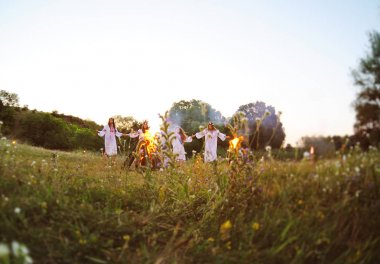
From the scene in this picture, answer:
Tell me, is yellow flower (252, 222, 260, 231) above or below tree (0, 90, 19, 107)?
below

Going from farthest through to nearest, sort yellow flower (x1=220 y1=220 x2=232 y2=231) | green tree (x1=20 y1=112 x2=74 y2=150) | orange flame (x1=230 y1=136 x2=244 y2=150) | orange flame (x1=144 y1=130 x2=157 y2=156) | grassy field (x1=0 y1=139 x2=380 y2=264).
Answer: green tree (x1=20 y1=112 x2=74 y2=150) → orange flame (x1=144 y1=130 x2=157 y2=156) → orange flame (x1=230 y1=136 x2=244 y2=150) → yellow flower (x1=220 y1=220 x2=232 y2=231) → grassy field (x1=0 y1=139 x2=380 y2=264)

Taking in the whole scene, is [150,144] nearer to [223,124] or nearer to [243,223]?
[243,223]

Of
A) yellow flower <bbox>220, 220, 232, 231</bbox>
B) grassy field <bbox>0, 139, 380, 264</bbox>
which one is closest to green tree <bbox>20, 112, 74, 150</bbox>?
grassy field <bbox>0, 139, 380, 264</bbox>

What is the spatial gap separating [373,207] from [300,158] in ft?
2.75

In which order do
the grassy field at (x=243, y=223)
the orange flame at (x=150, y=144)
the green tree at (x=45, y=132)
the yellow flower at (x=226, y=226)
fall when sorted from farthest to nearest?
the green tree at (x=45, y=132) < the orange flame at (x=150, y=144) < the yellow flower at (x=226, y=226) < the grassy field at (x=243, y=223)

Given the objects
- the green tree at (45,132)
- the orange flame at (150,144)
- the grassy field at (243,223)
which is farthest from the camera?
the green tree at (45,132)

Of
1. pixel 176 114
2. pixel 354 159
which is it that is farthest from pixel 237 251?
pixel 176 114

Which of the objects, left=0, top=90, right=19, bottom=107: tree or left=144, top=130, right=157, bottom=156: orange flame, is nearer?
left=144, top=130, right=157, bottom=156: orange flame

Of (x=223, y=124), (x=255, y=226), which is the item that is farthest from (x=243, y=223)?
(x=223, y=124)

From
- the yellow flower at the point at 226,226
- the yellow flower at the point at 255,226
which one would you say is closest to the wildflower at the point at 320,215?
the yellow flower at the point at 255,226

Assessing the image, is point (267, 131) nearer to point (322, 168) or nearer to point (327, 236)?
point (322, 168)

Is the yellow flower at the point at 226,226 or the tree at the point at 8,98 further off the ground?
the tree at the point at 8,98

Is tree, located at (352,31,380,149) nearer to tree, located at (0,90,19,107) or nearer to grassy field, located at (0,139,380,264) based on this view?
grassy field, located at (0,139,380,264)

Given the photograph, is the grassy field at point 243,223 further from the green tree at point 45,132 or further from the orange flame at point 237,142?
the green tree at point 45,132
